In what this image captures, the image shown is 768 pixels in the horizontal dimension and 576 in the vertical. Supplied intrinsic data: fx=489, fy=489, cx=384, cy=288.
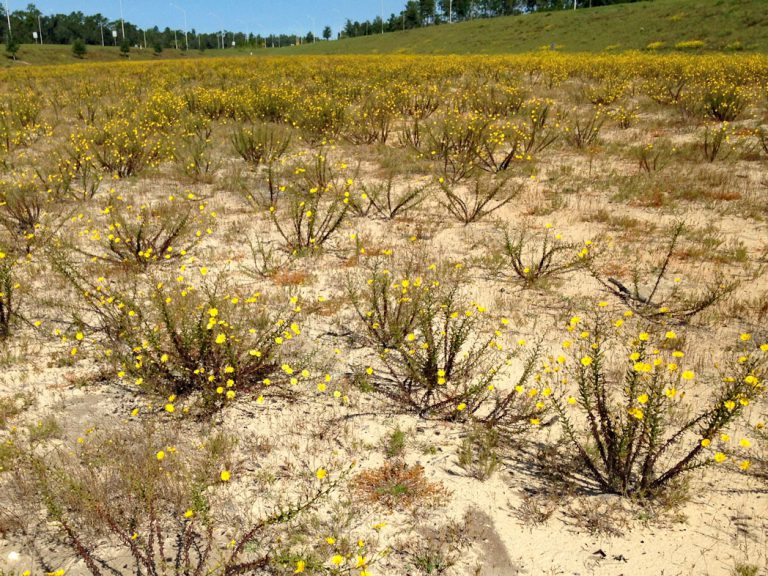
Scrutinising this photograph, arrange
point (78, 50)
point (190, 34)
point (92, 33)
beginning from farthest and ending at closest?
point (190, 34), point (92, 33), point (78, 50)

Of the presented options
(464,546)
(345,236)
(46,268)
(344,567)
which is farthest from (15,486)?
(345,236)

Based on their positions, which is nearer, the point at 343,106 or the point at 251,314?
the point at 251,314

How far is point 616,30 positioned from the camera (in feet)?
122

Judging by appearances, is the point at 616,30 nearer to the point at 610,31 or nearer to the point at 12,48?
the point at 610,31

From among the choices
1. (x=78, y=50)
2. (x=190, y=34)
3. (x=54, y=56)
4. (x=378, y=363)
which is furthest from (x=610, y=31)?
(x=190, y=34)

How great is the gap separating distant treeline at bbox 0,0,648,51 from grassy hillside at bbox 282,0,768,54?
23905mm

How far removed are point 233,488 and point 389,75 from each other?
1644cm

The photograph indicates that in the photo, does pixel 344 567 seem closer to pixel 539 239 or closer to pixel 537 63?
pixel 539 239

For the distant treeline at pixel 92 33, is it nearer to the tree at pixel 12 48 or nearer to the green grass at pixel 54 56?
the green grass at pixel 54 56

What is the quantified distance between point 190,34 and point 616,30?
134 metres

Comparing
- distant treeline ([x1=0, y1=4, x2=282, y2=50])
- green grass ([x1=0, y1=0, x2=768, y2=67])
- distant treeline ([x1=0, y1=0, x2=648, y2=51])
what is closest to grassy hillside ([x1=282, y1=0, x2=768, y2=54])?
green grass ([x1=0, y1=0, x2=768, y2=67])

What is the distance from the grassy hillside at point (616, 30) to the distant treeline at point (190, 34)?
23905mm

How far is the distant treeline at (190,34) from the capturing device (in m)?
82.9

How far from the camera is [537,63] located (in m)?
19.3
